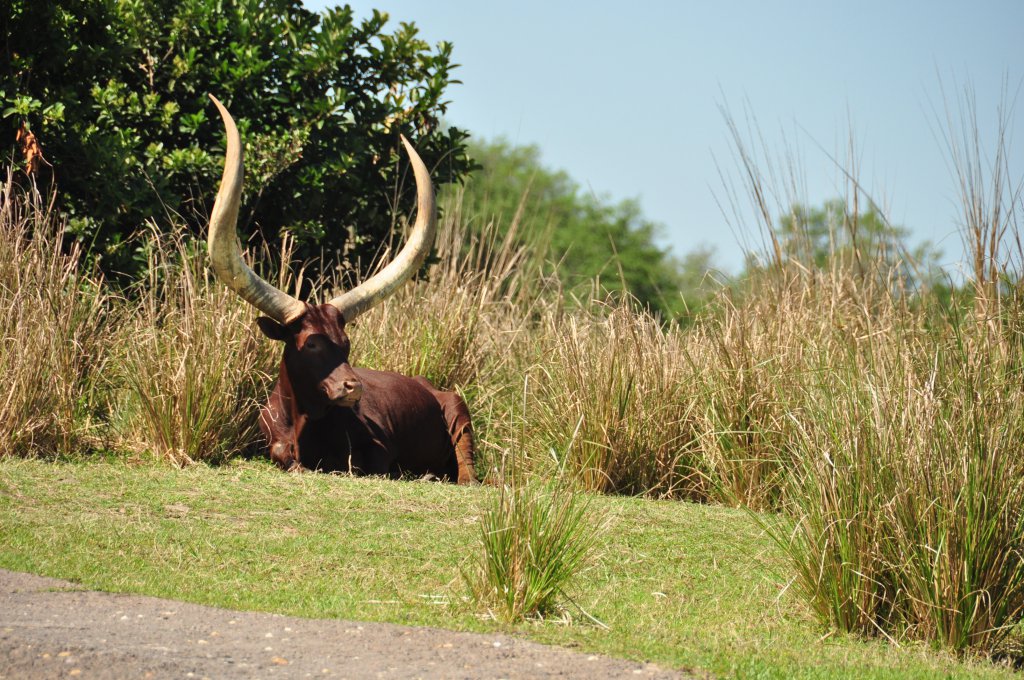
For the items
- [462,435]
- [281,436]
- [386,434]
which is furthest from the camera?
[462,435]

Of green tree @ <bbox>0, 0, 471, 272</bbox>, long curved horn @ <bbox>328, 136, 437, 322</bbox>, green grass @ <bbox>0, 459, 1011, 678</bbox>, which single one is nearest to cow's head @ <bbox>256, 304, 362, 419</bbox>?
long curved horn @ <bbox>328, 136, 437, 322</bbox>

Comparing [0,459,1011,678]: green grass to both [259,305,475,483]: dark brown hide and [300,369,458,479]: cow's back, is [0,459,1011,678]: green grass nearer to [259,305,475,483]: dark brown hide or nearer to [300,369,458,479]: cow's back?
[259,305,475,483]: dark brown hide

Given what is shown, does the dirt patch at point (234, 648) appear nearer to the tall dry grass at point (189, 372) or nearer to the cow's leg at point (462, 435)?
the tall dry grass at point (189, 372)

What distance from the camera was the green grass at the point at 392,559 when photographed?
4.86 m

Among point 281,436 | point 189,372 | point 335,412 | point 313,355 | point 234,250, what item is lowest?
point 281,436

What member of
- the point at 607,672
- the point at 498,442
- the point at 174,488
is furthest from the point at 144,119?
the point at 607,672

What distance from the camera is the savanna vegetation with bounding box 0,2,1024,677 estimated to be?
16.1 ft

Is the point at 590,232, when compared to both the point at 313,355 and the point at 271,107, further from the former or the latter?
the point at 313,355

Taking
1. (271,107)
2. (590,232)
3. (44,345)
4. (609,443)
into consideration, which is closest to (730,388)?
(609,443)

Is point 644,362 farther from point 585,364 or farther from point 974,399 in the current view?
point 974,399

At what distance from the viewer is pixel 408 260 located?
9.09 m

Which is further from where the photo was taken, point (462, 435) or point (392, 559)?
point (462, 435)

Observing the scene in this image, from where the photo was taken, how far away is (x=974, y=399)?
4.91 m

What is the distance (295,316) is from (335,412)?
73 centimetres
